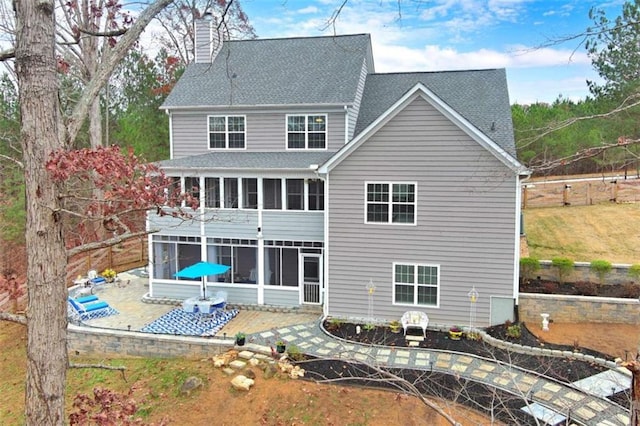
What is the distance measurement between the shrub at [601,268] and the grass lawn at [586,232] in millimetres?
2652

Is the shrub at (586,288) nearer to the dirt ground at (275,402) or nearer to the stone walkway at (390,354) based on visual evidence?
the dirt ground at (275,402)

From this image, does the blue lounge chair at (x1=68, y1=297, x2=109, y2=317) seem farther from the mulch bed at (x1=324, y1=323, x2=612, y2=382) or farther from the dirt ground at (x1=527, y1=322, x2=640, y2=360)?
the dirt ground at (x1=527, y1=322, x2=640, y2=360)

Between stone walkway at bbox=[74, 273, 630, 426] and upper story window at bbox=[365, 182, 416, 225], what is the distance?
3727mm

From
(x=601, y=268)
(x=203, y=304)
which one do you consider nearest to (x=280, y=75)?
(x=203, y=304)

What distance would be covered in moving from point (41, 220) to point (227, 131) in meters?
14.6

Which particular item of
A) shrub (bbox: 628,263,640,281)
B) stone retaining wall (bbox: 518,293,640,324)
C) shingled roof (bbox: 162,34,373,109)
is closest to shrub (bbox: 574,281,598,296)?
shrub (bbox: 628,263,640,281)

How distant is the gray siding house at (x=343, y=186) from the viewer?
44.6 feet

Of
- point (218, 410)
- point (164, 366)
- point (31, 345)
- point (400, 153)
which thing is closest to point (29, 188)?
point (31, 345)

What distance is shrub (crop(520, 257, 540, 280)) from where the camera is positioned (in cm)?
1590

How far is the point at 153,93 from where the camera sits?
2489 centimetres

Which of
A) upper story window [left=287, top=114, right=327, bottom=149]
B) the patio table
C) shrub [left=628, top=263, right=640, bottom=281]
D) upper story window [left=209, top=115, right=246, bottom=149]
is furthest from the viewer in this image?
upper story window [left=209, top=115, right=246, bottom=149]

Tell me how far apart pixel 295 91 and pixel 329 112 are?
5.47ft

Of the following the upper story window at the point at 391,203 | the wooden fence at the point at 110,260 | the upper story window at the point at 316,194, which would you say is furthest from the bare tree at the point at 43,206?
the wooden fence at the point at 110,260

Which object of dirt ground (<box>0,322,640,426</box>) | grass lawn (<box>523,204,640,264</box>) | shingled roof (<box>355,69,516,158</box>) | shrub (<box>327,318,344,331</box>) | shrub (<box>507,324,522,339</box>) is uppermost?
shingled roof (<box>355,69,516,158</box>)
